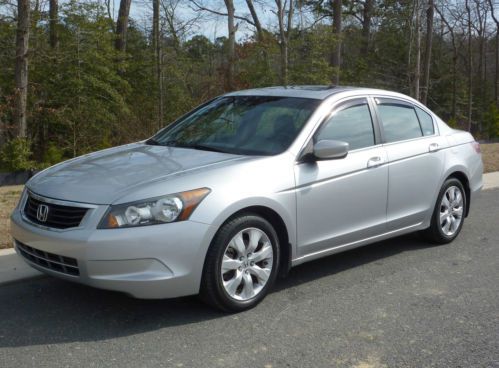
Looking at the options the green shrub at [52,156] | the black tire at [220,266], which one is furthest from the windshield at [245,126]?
the green shrub at [52,156]

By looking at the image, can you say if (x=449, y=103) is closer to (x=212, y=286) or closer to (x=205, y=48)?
(x=205, y=48)

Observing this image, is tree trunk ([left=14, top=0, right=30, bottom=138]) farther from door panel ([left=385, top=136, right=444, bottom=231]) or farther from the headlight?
the headlight

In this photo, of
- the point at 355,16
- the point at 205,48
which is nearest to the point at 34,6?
the point at 205,48

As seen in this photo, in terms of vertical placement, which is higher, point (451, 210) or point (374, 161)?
point (374, 161)

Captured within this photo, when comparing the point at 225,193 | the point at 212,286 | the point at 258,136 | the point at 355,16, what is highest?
the point at 355,16

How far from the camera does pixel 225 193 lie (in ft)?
13.6

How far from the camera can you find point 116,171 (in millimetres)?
4398

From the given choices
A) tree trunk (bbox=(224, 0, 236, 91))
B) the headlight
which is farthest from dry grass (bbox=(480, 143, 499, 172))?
the headlight

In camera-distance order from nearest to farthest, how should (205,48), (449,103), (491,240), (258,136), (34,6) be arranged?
(258,136), (491,240), (34,6), (205,48), (449,103)

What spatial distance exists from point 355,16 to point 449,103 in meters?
8.04

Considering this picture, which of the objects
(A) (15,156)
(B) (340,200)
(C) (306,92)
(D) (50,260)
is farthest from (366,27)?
(D) (50,260)

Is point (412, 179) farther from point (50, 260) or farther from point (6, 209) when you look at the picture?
point (6, 209)

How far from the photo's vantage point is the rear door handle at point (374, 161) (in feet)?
17.1

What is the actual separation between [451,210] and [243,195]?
300 centimetres
